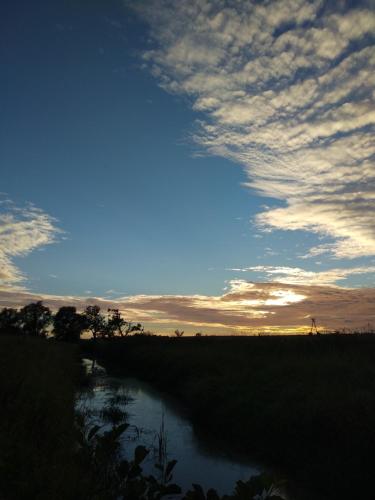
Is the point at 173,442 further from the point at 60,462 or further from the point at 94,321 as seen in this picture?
the point at 94,321

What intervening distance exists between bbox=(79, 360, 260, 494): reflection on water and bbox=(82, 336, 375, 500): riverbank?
1.03 metres

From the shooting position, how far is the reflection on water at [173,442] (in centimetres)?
1126

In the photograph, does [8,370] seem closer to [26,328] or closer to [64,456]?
[64,456]

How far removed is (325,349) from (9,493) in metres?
23.0

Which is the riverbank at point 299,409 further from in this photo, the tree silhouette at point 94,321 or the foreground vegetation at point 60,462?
the tree silhouette at point 94,321

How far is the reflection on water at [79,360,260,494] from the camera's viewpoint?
36.9ft

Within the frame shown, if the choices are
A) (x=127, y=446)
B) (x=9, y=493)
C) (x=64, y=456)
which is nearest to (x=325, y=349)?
(x=127, y=446)

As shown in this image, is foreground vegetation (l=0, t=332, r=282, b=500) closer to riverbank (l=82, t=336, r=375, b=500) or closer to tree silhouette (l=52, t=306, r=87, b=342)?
riverbank (l=82, t=336, r=375, b=500)

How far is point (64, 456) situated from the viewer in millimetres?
7773

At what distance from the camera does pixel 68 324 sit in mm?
104562

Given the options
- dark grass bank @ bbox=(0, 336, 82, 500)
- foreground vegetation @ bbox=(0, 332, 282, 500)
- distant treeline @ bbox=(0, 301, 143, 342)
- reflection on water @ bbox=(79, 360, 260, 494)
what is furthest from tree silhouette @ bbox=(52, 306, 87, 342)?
foreground vegetation @ bbox=(0, 332, 282, 500)

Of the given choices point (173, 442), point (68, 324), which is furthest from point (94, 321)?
point (173, 442)

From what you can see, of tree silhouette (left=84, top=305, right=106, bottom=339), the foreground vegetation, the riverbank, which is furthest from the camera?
tree silhouette (left=84, top=305, right=106, bottom=339)

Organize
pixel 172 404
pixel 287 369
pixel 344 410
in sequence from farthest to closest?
pixel 172 404, pixel 287 369, pixel 344 410
